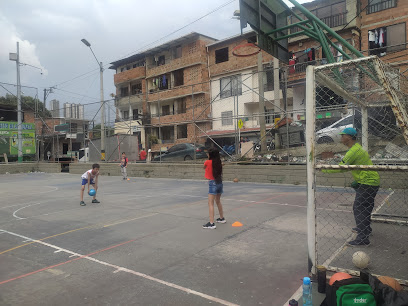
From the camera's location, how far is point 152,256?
462 cm

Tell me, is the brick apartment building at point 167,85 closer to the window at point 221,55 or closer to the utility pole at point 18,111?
the window at point 221,55

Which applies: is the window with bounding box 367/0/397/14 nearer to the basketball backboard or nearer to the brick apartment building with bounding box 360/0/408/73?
the brick apartment building with bounding box 360/0/408/73

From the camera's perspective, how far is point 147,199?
995cm

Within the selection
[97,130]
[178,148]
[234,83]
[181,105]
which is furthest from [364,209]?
[181,105]

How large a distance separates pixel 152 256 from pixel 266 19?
576cm

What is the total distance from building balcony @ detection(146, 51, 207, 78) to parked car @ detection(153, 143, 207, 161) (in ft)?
44.9

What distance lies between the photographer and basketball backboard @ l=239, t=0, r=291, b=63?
673 cm

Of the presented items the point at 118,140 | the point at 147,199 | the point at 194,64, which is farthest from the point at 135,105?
the point at 147,199

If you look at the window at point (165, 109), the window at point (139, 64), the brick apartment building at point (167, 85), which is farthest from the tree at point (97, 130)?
the window at point (139, 64)

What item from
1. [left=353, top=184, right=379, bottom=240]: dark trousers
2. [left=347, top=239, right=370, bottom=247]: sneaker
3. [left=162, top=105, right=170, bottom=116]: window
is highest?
[left=162, top=105, right=170, bottom=116]: window

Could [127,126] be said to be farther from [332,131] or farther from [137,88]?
[332,131]

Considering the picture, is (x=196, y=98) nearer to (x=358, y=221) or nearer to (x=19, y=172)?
(x=19, y=172)

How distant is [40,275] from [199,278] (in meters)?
2.09

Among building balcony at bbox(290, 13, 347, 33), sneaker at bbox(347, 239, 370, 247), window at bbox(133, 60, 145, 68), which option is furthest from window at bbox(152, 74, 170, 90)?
sneaker at bbox(347, 239, 370, 247)
